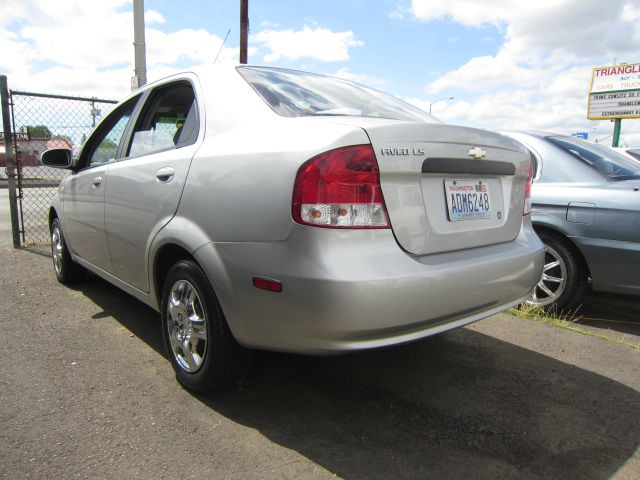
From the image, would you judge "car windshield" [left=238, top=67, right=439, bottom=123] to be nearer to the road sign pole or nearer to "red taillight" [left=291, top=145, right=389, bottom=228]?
"red taillight" [left=291, top=145, right=389, bottom=228]

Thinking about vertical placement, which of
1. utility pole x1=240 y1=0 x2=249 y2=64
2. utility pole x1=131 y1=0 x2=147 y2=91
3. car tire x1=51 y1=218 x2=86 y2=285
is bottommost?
car tire x1=51 y1=218 x2=86 y2=285

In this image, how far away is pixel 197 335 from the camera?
2.55 meters

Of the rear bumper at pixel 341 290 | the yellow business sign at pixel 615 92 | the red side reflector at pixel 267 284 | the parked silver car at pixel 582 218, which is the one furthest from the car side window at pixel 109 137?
the yellow business sign at pixel 615 92

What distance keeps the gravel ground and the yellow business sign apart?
28.1m

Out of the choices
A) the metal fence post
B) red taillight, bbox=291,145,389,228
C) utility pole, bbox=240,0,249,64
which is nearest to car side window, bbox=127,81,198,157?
red taillight, bbox=291,145,389,228

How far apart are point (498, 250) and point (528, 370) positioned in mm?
1008

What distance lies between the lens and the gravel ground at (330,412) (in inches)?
82.9

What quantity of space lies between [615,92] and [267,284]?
30874 mm

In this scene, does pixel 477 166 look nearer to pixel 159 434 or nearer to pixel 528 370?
pixel 528 370

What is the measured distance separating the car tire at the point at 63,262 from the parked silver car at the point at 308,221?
181 centimetres

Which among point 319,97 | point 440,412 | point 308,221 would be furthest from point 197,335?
point 319,97

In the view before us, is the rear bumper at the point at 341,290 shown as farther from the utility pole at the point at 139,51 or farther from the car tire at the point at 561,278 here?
the utility pole at the point at 139,51

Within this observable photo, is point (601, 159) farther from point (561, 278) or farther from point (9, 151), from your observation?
point (9, 151)

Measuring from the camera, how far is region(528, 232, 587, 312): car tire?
13.7 feet
